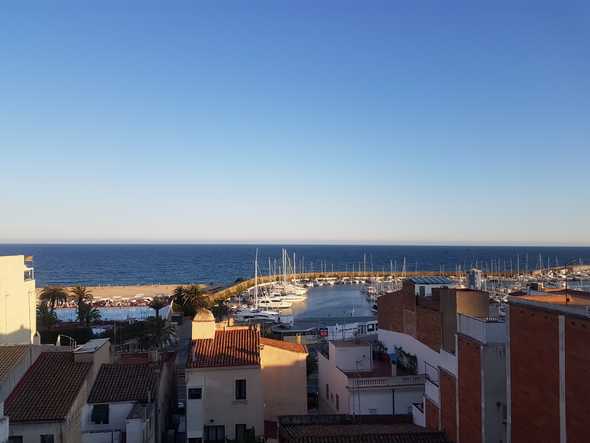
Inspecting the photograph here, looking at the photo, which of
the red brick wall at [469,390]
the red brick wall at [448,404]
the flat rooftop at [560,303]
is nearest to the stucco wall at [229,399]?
the red brick wall at [448,404]

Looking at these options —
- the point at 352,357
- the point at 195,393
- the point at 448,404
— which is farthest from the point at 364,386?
the point at 195,393

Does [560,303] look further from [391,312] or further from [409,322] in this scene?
[391,312]

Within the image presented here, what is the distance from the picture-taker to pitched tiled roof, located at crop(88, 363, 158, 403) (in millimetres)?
18391

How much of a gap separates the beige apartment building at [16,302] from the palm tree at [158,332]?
789cm

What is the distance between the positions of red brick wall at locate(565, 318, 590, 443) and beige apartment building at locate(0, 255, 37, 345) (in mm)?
23802

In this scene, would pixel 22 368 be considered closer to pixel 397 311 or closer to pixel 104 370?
pixel 104 370

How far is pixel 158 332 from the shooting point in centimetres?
3491

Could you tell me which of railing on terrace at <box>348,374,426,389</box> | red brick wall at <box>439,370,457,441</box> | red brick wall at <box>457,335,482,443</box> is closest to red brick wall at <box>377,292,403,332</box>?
railing on terrace at <box>348,374,426,389</box>

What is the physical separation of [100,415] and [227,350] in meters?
5.24

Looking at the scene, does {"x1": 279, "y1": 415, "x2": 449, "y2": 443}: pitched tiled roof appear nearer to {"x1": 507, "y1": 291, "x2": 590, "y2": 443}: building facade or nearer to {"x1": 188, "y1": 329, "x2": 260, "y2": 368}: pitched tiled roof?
{"x1": 188, "y1": 329, "x2": 260, "y2": 368}: pitched tiled roof

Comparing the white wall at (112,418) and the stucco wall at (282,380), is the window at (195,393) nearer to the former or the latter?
the white wall at (112,418)

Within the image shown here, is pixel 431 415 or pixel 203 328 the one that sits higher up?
pixel 203 328

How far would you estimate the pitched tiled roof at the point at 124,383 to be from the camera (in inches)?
724

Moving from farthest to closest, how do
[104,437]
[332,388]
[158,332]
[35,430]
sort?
[158,332], [332,388], [104,437], [35,430]
